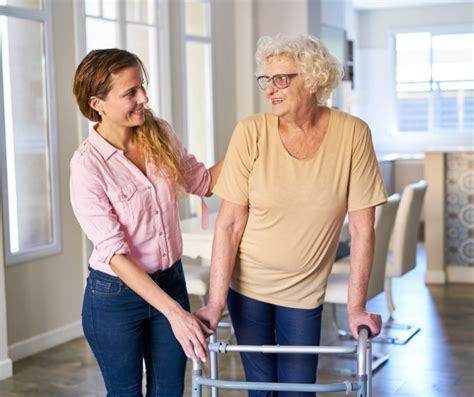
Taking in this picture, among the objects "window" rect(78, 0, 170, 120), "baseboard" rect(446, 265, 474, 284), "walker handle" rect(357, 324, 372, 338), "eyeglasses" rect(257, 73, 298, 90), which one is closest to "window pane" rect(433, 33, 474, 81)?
"baseboard" rect(446, 265, 474, 284)

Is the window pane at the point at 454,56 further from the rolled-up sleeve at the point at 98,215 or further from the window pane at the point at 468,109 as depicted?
the rolled-up sleeve at the point at 98,215

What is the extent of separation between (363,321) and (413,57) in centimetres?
964

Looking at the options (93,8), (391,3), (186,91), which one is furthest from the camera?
(391,3)

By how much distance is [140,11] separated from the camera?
232 inches

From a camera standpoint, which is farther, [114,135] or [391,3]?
[391,3]

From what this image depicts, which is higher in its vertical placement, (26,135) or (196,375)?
(26,135)

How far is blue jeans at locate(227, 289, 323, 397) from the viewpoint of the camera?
7.38ft

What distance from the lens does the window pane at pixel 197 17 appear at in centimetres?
653

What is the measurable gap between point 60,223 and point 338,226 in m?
3.17

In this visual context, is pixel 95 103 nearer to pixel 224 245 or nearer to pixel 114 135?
pixel 114 135

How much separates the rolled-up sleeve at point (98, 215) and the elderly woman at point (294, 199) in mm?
275

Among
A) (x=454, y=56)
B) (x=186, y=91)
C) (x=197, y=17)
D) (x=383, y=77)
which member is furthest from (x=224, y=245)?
(x=454, y=56)

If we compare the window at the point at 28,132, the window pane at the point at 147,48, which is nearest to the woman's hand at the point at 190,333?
the window at the point at 28,132

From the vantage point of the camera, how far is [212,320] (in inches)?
82.7
